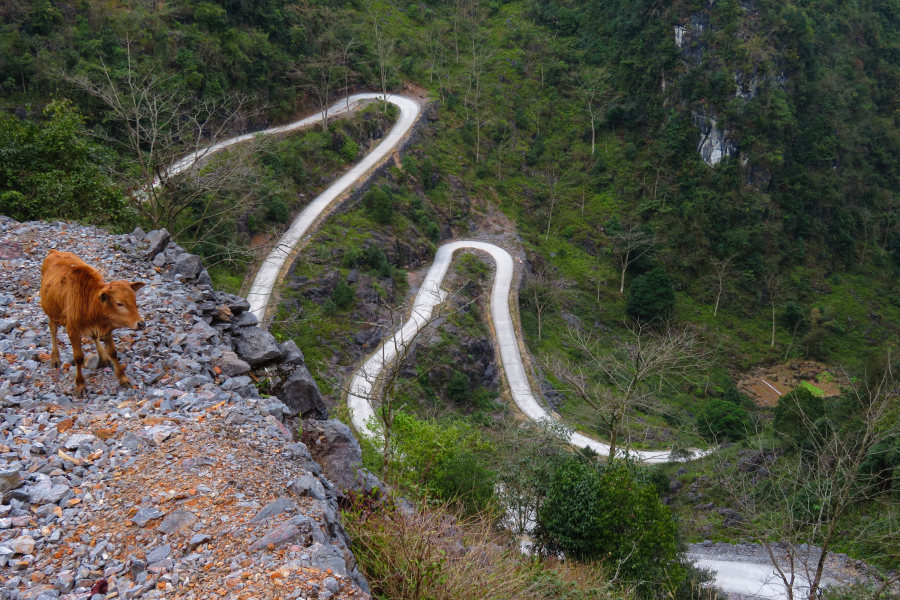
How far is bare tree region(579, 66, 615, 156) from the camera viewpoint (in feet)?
201

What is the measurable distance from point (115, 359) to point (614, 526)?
44.0 ft

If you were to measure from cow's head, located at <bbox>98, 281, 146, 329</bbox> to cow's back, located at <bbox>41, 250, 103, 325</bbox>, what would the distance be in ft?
0.79

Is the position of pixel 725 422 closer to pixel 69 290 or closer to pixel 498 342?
pixel 498 342

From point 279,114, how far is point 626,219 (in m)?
32.6

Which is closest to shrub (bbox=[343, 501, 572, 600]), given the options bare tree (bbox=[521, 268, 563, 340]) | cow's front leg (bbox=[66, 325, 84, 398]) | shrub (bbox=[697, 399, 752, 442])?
cow's front leg (bbox=[66, 325, 84, 398])

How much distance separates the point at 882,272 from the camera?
2259 inches

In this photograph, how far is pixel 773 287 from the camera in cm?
5062

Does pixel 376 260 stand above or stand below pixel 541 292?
above

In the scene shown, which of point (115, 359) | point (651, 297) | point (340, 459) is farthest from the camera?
point (651, 297)

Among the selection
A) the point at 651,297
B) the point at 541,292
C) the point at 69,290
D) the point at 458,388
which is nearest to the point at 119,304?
the point at 69,290

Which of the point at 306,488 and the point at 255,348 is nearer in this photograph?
the point at 306,488

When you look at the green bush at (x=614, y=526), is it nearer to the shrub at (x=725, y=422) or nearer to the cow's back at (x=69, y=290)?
the cow's back at (x=69, y=290)

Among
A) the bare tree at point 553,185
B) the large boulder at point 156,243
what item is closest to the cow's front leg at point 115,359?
the large boulder at point 156,243

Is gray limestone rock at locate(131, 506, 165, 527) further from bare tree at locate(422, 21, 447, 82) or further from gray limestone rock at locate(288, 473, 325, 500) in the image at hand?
bare tree at locate(422, 21, 447, 82)
